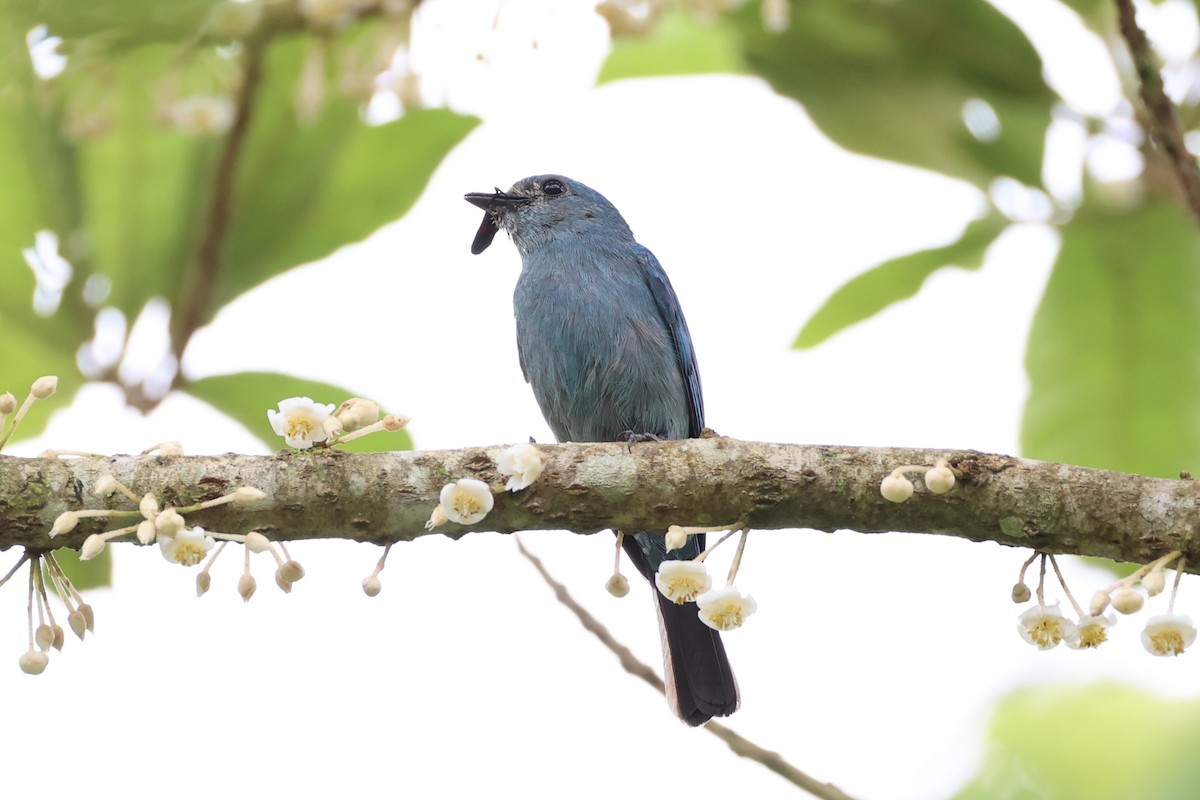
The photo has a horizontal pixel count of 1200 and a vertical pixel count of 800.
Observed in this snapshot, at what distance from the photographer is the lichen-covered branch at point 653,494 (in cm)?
309

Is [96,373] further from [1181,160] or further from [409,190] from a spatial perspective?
[1181,160]

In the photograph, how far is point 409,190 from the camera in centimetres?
416

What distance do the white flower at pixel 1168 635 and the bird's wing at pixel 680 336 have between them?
2935 millimetres

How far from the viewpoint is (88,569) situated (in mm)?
3893

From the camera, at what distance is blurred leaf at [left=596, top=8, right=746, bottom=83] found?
451cm

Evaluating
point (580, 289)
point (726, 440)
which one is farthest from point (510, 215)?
point (726, 440)

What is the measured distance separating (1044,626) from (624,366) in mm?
2631

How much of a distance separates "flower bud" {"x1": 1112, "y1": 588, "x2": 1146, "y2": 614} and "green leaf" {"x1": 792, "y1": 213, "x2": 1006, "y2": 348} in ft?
5.82

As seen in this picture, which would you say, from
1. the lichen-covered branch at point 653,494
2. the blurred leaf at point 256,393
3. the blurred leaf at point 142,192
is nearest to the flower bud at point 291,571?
the lichen-covered branch at point 653,494

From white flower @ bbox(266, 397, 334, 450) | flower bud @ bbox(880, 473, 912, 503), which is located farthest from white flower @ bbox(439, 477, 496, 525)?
flower bud @ bbox(880, 473, 912, 503)

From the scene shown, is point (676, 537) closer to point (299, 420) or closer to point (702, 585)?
point (702, 585)

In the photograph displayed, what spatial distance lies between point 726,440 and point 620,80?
1.64 m

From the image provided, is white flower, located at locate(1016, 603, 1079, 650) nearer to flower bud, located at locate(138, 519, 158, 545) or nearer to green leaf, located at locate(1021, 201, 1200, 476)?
green leaf, located at locate(1021, 201, 1200, 476)

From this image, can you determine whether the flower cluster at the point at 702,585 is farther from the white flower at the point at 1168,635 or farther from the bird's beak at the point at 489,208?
the bird's beak at the point at 489,208
